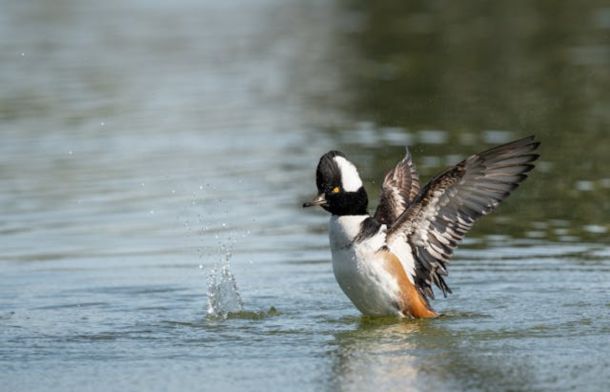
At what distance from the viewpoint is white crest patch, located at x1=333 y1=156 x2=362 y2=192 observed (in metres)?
9.60

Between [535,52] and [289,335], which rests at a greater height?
[535,52]

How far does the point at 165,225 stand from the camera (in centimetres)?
1344

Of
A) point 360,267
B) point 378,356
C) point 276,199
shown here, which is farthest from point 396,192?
point 276,199

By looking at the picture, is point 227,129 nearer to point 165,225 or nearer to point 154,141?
point 154,141

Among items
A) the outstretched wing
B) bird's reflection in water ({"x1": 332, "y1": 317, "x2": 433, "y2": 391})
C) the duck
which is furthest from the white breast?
the outstretched wing

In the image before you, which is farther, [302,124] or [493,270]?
[302,124]

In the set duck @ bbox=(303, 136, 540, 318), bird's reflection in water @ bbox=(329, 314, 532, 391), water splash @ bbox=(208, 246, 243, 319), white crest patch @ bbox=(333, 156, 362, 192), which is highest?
white crest patch @ bbox=(333, 156, 362, 192)

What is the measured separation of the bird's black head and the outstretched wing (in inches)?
35.2

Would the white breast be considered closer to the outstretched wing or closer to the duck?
the duck

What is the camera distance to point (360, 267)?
31.3 feet

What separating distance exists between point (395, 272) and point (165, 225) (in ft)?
13.7

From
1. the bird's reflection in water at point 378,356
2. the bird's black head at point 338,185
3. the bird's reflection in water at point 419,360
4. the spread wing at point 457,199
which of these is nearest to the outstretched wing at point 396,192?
the spread wing at point 457,199

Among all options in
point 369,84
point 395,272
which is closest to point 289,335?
point 395,272

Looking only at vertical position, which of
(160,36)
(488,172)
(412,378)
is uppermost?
(160,36)
